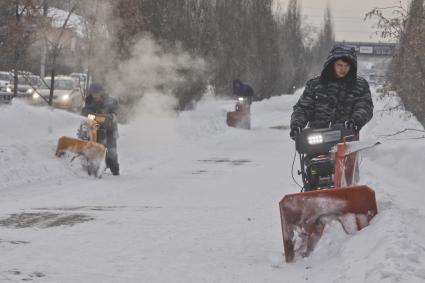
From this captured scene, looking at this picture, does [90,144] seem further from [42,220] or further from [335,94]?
[335,94]

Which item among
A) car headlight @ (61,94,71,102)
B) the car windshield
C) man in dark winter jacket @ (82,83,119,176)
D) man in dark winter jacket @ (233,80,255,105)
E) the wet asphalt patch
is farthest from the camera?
the car windshield

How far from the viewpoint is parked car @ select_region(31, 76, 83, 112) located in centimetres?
Result: 3247

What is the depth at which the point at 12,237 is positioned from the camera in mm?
6828

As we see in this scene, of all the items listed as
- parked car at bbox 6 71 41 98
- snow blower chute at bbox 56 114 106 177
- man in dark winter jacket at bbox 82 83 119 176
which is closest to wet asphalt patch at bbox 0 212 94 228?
snow blower chute at bbox 56 114 106 177

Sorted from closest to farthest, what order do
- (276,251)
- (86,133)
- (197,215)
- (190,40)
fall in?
(276,251), (197,215), (86,133), (190,40)

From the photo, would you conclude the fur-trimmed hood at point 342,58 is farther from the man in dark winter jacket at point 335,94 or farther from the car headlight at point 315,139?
the car headlight at point 315,139

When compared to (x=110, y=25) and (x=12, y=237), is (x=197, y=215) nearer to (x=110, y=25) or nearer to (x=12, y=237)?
(x=12, y=237)

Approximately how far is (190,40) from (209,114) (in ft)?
10.8

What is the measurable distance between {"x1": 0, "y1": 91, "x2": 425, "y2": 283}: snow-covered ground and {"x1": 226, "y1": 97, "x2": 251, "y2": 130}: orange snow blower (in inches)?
413

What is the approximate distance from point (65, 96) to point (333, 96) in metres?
27.0

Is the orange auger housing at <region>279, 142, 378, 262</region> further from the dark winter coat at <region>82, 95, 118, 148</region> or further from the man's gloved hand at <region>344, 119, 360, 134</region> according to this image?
the dark winter coat at <region>82, 95, 118, 148</region>

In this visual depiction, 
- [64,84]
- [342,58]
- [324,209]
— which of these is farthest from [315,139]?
[64,84]

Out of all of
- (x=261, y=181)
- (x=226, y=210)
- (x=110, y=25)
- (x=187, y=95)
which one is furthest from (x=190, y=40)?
(x=226, y=210)

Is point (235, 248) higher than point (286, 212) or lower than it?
lower
